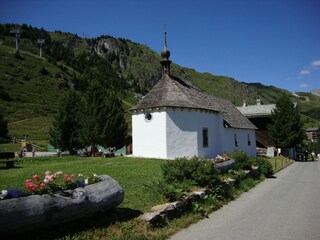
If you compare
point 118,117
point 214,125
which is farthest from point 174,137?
point 118,117

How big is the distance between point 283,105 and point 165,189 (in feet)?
135

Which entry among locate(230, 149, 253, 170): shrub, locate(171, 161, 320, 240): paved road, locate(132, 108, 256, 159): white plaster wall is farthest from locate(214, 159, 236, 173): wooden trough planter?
locate(132, 108, 256, 159): white plaster wall

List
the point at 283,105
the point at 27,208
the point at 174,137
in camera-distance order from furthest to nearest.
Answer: the point at 283,105 < the point at 174,137 < the point at 27,208

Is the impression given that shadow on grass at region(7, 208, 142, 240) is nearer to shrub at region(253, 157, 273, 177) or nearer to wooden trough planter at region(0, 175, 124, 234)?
wooden trough planter at region(0, 175, 124, 234)

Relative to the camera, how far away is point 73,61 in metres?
165

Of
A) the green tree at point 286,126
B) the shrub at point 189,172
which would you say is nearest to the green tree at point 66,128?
the shrub at point 189,172

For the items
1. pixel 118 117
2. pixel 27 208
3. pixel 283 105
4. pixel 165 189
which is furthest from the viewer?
pixel 283 105

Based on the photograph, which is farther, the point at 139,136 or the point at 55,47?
the point at 55,47

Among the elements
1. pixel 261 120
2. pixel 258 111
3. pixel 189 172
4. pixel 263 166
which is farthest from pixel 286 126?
pixel 189 172

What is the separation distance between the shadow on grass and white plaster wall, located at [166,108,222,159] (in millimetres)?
15860

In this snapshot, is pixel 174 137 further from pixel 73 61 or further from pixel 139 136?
pixel 73 61

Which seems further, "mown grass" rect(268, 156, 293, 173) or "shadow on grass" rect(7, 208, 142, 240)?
"mown grass" rect(268, 156, 293, 173)

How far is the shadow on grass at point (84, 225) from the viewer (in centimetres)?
635

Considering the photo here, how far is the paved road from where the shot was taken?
7.99 m
